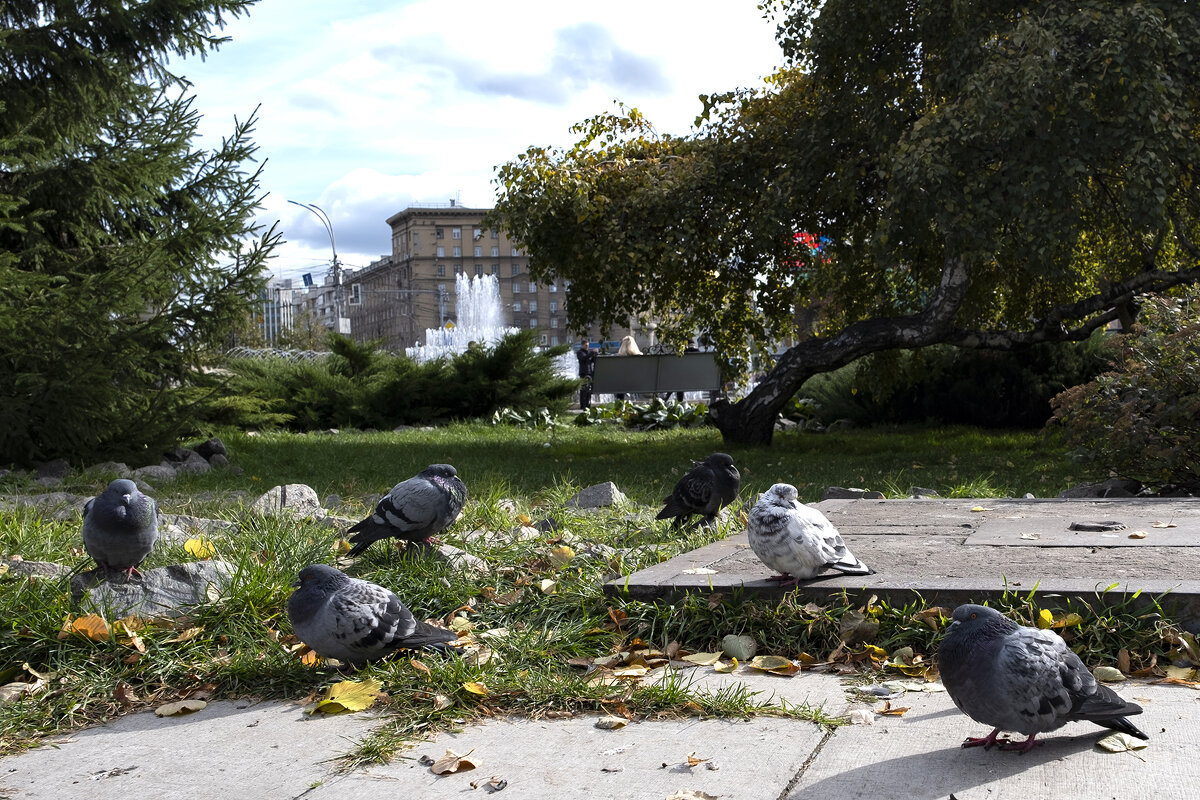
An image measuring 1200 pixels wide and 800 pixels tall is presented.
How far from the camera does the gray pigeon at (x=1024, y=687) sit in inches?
94.3

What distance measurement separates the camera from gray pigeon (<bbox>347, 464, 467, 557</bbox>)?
418 cm

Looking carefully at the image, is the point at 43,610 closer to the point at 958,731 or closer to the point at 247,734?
the point at 247,734

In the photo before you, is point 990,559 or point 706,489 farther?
point 706,489

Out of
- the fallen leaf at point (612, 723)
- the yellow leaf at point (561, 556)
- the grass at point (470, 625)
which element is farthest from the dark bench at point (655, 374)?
the fallen leaf at point (612, 723)

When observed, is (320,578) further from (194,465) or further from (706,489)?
(194,465)

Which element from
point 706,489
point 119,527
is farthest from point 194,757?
point 706,489

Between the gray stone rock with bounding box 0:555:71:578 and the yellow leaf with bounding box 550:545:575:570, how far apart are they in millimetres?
2004

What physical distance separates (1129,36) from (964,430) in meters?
6.50

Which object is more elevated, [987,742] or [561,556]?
[561,556]

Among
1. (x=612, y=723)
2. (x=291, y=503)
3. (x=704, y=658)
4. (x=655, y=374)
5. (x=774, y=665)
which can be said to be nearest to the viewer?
(x=612, y=723)

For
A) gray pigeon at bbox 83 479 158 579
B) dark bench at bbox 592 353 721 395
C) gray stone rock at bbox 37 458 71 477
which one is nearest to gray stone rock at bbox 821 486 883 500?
gray pigeon at bbox 83 479 158 579

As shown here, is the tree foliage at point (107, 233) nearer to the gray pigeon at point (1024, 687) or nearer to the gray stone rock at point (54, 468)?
the gray stone rock at point (54, 468)

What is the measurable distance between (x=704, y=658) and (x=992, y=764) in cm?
116

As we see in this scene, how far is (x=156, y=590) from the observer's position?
3.79m
